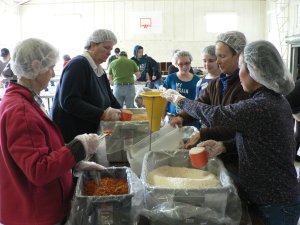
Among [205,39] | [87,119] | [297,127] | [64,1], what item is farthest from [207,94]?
[64,1]

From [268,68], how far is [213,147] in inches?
15.8

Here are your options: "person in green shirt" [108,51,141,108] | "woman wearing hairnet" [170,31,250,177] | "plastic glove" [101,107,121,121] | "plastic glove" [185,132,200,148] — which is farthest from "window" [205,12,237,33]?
"plastic glove" [185,132,200,148]

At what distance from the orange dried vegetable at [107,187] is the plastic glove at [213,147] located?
37 cm

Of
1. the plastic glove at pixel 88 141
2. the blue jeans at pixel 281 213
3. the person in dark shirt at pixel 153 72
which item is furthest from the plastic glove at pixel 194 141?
the person in dark shirt at pixel 153 72

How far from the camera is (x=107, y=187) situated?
1.12 metres

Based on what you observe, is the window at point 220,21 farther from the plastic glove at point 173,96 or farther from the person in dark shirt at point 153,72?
the plastic glove at point 173,96

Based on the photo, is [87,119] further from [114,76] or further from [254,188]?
[114,76]

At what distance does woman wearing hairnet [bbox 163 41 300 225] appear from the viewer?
1.07 m

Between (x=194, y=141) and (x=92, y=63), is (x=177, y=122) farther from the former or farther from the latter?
(x=92, y=63)

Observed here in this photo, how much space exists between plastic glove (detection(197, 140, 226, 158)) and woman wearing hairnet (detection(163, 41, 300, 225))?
0.50ft

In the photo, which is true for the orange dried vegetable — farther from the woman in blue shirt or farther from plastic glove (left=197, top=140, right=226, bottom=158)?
the woman in blue shirt

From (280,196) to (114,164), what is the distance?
891mm

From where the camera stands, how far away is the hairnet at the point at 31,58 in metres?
1.08

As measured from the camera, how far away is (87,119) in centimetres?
169
